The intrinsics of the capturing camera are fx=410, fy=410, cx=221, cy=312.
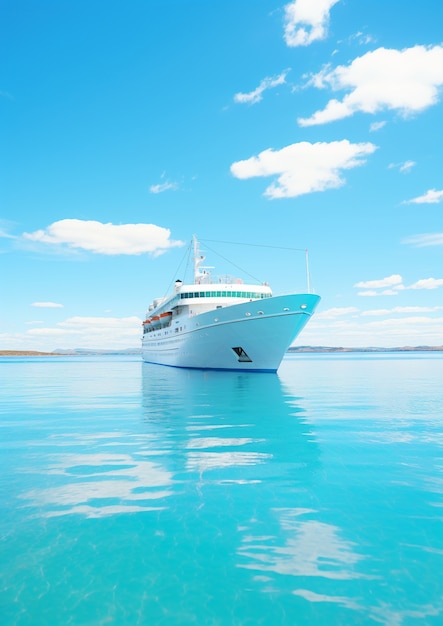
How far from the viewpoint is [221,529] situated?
6.15 m

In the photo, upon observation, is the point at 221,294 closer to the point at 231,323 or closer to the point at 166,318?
the point at 231,323

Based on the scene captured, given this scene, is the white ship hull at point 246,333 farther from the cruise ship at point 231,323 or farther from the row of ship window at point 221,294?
the row of ship window at point 221,294

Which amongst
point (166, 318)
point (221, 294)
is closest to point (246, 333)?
point (221, 294)

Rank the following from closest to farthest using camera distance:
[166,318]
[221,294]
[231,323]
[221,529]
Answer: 1. [221,529]
2. [231,323]
3. [221,294]
4. [166,318]

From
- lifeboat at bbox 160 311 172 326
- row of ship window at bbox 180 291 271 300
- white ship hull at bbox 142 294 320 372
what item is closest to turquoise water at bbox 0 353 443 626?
white ship hull at bbox 142 294 320 372

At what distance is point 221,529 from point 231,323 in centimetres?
Result: 2837

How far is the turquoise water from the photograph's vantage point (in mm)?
4387

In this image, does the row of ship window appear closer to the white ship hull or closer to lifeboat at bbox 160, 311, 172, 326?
the white ship hull

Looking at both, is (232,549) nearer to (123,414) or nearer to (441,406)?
(123,414)

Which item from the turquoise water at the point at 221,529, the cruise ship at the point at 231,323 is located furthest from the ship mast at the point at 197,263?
the turquoise water at the point at 221,529

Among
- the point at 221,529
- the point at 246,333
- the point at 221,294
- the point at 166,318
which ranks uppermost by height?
the point at 221,294

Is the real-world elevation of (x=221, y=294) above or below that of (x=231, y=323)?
above

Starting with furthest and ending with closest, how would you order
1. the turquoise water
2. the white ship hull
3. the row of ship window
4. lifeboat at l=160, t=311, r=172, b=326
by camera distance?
1. lifeboat at l=160, t=311, r=172, b=326
2. the row of ship window
3. the white ship hull
4. the turquoise water

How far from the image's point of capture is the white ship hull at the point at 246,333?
32.9 m
